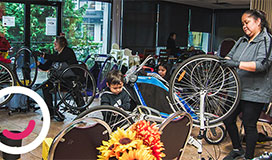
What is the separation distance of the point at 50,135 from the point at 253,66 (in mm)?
2551

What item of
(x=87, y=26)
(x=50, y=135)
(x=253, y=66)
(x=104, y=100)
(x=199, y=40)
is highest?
(x=87, y=26)

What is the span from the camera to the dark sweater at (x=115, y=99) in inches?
116

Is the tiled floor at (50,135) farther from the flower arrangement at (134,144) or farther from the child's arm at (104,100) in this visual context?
the flower arrangement at (134,144)

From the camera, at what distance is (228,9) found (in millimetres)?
14117

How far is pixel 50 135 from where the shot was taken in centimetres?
423

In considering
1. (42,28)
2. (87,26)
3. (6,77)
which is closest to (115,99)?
(6,77)

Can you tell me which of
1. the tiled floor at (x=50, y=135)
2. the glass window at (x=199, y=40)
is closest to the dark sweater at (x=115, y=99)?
the tiled floor at (x=50, y=135)

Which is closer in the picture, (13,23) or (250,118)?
(250,118)

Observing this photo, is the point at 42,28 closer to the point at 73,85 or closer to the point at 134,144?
the point at 73,85

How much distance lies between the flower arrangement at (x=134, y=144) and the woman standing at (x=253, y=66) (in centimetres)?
153

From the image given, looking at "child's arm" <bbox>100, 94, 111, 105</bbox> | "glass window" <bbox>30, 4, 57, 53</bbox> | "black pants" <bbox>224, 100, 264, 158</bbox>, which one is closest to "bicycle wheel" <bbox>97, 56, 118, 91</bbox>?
"glass window" <bbox>30, 4, 57, 53</bbox>

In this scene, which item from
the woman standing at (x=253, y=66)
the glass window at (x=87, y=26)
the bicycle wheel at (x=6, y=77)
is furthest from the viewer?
the glass window at (x=87, y=26)

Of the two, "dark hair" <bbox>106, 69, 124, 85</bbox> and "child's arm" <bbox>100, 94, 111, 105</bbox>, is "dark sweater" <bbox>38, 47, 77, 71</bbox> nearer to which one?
"dark hair" <bbox>106, 69, 124, 85</bbox>

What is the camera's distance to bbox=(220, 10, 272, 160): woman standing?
2828mm
